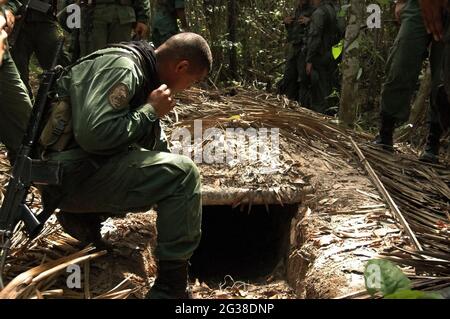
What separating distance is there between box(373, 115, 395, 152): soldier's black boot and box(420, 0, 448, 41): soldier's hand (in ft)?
2.45

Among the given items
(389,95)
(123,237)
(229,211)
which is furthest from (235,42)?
(123,237)

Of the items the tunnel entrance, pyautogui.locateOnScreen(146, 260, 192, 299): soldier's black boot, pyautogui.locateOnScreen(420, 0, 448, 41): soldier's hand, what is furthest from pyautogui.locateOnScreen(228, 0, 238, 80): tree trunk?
pyautogui.locateOnScreen(146, 260, 192, 299): soldier's black boot

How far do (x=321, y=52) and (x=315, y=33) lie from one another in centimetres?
31

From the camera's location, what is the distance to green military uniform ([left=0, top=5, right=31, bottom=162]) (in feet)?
12.2

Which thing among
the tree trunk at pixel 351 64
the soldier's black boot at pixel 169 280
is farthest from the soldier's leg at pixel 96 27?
the soldier's black boot at pixel 169 280

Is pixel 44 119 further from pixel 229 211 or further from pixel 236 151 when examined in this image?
pixel 229 211

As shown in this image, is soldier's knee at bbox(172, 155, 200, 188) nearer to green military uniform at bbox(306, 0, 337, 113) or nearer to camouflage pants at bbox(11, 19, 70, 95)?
camouflage pants at bbox(11, 19, 70, 95)

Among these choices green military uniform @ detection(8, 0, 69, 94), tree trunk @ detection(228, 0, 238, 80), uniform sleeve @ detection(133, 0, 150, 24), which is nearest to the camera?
green military uniform @ detection(8, 0, 69, 94)

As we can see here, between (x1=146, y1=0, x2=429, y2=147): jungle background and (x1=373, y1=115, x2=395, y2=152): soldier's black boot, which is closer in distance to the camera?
(x1=373, y1=115, x2=395, y2=152): soldier's black boot

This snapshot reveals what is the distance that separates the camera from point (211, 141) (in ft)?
15.2

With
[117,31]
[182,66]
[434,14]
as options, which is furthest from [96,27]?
[434,14]

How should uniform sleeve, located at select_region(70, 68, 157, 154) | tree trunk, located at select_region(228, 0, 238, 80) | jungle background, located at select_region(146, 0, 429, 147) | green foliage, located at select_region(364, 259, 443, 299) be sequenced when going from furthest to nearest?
tree trunk, located at select_region(228, 0, 238, 80), jungle background, located at select_region(146, 0, 429, 147), uniform sleeve, located at select_region(70, 68, 157, 154), green foliage, located at select_region(364, 259, 443, 299)

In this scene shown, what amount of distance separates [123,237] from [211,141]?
4.68 feet

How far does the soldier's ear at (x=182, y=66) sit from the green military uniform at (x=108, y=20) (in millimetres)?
2843
